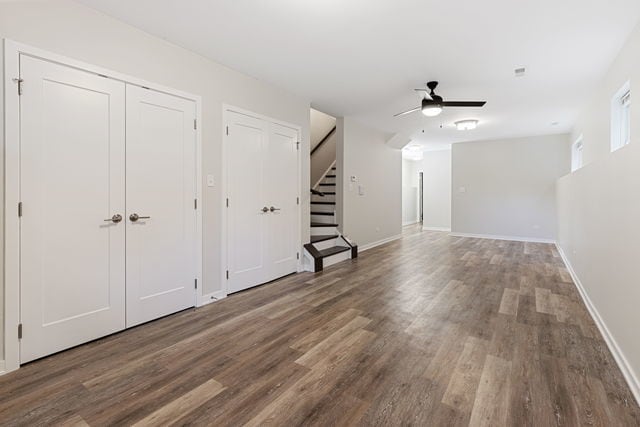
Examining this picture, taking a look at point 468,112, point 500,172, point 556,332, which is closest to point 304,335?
point 556,332

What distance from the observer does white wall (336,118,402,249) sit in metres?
5.81

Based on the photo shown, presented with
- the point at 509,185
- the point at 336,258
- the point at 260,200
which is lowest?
the point at 336,258

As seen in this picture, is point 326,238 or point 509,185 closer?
point 326,238

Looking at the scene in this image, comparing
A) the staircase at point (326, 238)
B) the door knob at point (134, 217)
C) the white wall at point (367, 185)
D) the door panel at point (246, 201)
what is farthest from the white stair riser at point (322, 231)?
the door knob at point (134, 217)

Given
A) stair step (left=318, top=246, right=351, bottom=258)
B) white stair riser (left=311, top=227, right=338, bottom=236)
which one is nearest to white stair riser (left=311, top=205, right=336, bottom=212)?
white stair riser (left=311, top=227, right=338, bottom=236)

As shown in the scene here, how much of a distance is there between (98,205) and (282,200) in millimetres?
2321

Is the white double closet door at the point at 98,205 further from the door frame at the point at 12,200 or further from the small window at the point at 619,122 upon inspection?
the small window at the point at 619,122

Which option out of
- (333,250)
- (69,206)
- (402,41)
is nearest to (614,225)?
(402,41)

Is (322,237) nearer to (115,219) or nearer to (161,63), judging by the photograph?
(115,219)

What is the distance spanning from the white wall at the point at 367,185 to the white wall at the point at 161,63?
5.95 ft

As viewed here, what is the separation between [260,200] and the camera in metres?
4.03

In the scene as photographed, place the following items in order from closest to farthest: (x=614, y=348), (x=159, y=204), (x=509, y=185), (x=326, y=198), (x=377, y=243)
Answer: (x=614, y=348) < (x=159, y=204) < (x=326, y=198) < (x=377, y=243) < (x=509, y=185)

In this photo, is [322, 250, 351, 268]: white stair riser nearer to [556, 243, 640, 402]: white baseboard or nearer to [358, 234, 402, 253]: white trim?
[358, 234, 402, 253]: white trim

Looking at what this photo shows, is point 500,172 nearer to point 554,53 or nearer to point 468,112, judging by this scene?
point 468,112
